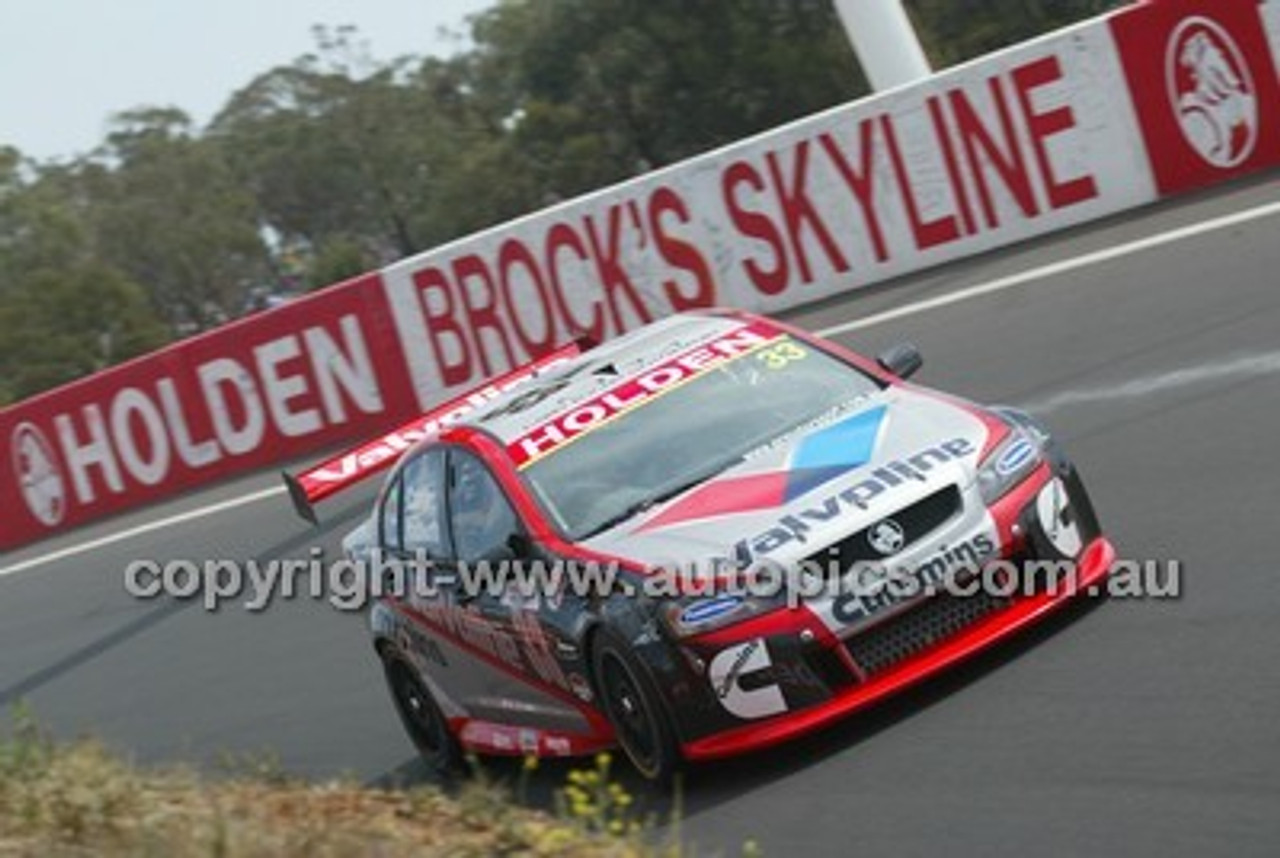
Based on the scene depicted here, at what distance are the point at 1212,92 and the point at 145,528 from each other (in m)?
9.34

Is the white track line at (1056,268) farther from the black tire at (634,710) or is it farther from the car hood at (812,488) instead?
the black tire at (634,710)

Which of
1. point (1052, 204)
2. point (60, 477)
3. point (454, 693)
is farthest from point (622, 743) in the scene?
point (60, 477)

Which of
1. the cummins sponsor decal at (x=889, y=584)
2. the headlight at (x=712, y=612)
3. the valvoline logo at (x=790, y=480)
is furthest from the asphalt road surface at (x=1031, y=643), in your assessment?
the valvoline logo at (x=790, y=480)

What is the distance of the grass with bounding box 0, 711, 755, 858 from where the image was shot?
5609 mm

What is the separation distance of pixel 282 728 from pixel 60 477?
11.1m

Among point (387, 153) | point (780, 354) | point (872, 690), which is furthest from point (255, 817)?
point (387, 153)

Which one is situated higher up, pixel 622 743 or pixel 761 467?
pixel 761 467

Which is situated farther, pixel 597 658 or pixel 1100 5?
pixel 1100 5

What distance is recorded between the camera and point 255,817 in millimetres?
6223

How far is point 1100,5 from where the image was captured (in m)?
43.8

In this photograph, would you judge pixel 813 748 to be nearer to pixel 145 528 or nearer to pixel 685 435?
pixel 685 435

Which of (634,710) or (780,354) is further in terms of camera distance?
(780,354)

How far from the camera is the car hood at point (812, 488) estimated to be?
7.63 m

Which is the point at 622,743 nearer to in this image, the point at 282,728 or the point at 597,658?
the point at 597,658
